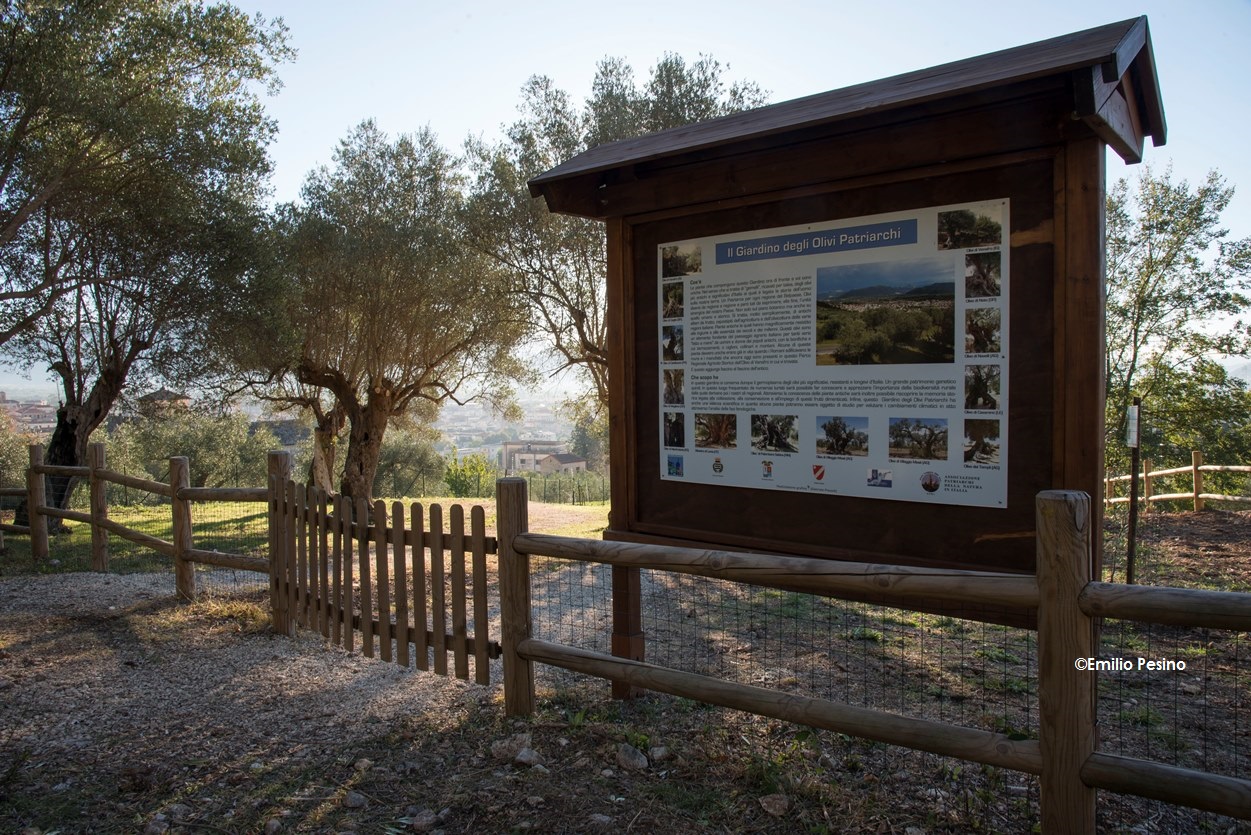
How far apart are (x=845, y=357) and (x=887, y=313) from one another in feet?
0.91

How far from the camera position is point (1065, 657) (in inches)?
104

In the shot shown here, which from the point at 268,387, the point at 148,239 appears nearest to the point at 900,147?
the point at 148,239

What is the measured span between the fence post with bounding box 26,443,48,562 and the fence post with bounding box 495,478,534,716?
9439mm

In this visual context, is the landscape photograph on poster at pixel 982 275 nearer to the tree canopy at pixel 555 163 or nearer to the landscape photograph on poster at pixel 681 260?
the landscape photograph on poster at pixel 681 260

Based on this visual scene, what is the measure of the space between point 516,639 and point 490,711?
54cm

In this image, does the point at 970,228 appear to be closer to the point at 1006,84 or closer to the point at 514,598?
the point at 1006,84

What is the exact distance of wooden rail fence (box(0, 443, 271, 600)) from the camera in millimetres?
7586

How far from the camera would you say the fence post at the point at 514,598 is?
4.29 m

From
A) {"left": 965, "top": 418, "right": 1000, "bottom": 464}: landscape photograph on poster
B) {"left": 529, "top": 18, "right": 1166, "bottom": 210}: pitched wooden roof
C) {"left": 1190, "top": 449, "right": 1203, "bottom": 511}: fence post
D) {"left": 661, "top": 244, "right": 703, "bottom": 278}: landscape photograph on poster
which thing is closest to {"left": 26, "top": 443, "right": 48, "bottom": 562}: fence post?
{"left": 529, "top": 18, "right": 1166, "bottom": 210}: pitched wooden roof

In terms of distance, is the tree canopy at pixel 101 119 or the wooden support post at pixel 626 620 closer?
the wooden support post at pixel 626 620

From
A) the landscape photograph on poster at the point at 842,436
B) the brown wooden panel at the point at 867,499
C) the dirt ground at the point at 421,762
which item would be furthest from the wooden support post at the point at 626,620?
the landscape photograph on poster at the point at 842,436

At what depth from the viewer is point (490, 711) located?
4.52 metres

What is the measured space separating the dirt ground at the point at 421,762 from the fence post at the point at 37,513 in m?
5.79

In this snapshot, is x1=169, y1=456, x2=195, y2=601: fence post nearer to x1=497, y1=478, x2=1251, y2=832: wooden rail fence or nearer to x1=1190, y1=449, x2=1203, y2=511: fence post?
x1=497, y1=478, x2=1251, y2=832: wooden rail fence
